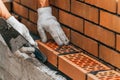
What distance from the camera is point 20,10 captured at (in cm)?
428

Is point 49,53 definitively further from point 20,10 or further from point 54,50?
point 20,10

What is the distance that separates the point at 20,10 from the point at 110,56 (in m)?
1.52

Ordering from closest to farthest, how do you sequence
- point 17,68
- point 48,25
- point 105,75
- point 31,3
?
point 105,75
point 48,25
point 17,68
point 31,3

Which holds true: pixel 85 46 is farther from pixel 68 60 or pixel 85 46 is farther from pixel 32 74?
pixel 32 74

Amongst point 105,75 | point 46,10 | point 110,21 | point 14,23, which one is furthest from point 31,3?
point 105,75

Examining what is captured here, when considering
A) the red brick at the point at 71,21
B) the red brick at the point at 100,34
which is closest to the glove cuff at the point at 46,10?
the red brick at the point at 71,21

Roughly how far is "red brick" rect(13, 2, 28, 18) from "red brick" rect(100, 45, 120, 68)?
4.19 ft

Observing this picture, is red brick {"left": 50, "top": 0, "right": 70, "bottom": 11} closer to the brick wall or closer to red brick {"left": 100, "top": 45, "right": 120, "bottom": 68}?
the brick wall

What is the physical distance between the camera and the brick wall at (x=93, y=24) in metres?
3.01

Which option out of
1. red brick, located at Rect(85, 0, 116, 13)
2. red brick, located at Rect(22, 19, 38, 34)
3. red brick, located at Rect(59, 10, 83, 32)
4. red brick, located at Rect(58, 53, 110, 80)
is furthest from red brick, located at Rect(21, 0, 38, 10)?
red brick, located at Rect(85, 0, 116, 13)

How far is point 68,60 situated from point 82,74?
0.26 m

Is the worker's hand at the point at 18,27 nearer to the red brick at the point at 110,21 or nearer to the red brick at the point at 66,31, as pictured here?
the red brick at the point at 66,31

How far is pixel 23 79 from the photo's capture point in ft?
12.2

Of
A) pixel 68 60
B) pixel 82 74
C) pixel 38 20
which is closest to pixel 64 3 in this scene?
pixel 38 20
